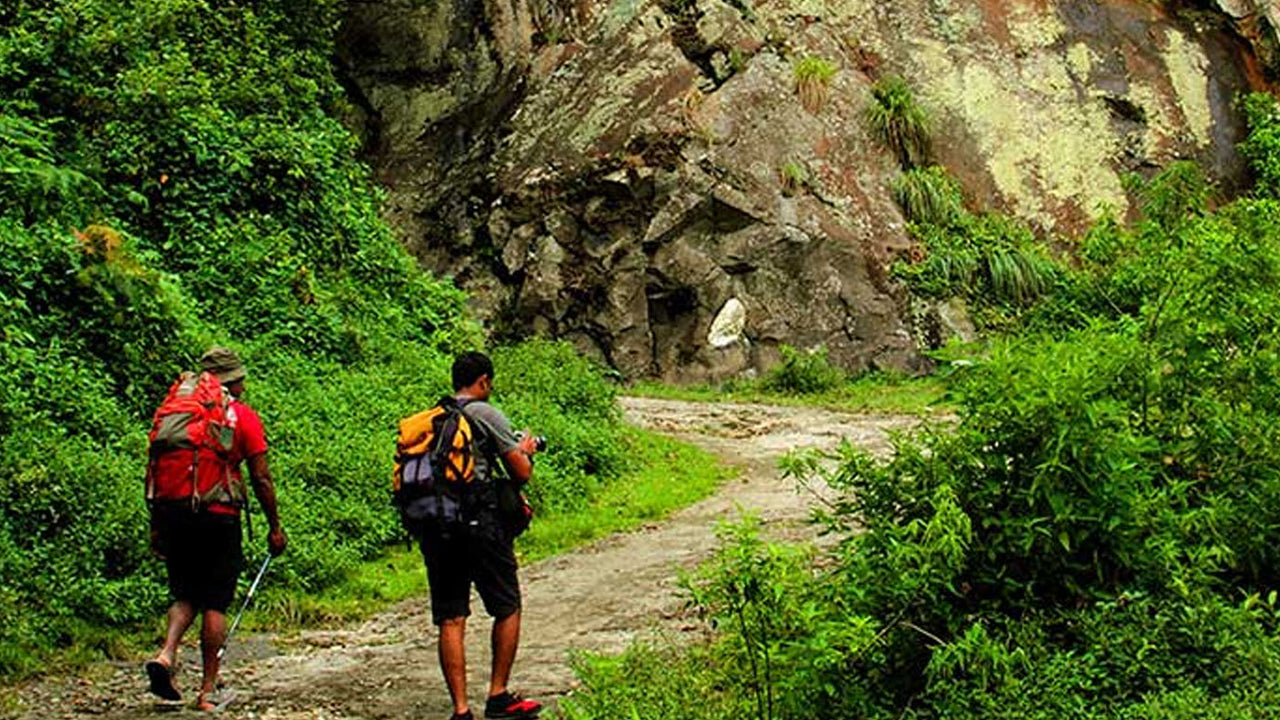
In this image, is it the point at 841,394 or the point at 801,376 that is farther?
the point at 801,376

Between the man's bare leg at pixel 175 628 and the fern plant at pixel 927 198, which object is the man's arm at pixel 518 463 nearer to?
the man's bare leg at pixel 175 628

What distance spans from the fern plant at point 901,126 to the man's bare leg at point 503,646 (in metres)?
20.4

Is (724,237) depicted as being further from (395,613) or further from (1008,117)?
(395,613)

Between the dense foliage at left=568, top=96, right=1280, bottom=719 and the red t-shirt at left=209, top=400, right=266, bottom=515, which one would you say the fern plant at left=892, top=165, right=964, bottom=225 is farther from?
the red t-shirt at left=209, top=400, right=266, bottom=515

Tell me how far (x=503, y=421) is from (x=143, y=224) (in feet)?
32.0

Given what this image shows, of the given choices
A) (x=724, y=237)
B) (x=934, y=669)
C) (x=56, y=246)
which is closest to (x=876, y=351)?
(x=724, y=237)

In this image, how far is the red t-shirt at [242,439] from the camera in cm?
717

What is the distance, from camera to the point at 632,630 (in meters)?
8.51

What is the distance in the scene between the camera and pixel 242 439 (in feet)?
23.6

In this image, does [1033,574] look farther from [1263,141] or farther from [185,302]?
[1263,141]

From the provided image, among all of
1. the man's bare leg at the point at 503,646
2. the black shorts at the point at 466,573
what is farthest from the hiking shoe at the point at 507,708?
the black shorts at the point at 466,573

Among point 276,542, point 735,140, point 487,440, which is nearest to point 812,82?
point 735,140

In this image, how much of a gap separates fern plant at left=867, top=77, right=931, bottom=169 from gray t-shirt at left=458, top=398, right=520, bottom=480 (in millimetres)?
20233

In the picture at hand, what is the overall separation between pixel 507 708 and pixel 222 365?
7.48 ft
